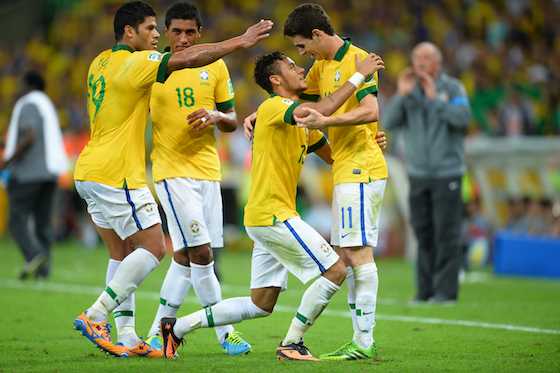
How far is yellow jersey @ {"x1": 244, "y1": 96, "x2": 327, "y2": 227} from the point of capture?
764cm

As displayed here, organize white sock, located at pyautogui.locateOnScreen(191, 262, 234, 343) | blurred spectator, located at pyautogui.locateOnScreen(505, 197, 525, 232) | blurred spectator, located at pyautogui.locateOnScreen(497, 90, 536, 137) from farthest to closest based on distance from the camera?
blurred spectator, located at pyautogui.locateOnScreen(497, 90, 536, 137) < blurred spectator, located at pyautogui.locateOnScreen(505, 197, 525, 232) < white sock, located at pyautogui.locateOnScreen(191, 262, 234, 343)

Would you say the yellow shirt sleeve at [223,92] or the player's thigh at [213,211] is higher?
the yellow shirt sleeve at [223,92]

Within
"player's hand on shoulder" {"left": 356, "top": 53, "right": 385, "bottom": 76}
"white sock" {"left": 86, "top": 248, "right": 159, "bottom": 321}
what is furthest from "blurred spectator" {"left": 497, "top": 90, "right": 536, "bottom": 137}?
"white sock" {"left": 86, "top": 248, "right": 159, "bottom": 321}

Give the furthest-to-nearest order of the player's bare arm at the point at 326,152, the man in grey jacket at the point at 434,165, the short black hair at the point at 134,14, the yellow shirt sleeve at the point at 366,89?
1. the man in grey jacket at the point at 434,165
2. the player's bare arm at the point at 326,152
3. the short black hair at the point at 134,14
4. the yellow shirt sleeve at the point at 366,89

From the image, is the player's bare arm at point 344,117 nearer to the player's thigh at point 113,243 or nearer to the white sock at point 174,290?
the white sock at point 174,290

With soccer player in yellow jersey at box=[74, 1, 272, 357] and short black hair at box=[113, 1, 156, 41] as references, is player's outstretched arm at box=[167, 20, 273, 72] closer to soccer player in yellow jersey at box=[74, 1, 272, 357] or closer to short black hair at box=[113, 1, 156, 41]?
soccer player in yellow jersey at box=[74, 1, 272, 357]

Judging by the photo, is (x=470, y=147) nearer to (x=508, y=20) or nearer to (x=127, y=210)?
(x=508, y=20)

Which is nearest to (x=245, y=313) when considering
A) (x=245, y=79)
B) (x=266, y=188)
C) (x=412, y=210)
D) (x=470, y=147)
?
(x=266, y=188)

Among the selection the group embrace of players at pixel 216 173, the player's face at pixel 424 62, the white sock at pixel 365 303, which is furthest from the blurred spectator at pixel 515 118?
the white sock at pixel 365 303

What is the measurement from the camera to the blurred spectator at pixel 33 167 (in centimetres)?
1402

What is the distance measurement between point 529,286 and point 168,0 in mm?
16211

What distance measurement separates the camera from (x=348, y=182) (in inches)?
313

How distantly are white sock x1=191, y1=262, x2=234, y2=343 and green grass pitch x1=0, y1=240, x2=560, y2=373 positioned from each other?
20 centimetres

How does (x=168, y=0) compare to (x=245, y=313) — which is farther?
(x=168, y=0)
